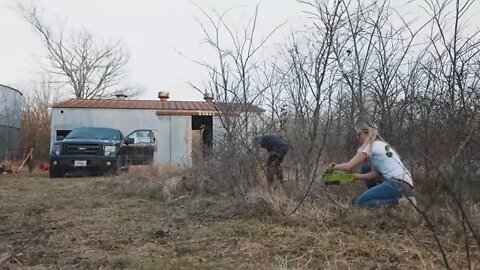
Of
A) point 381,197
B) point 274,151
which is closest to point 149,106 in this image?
point 274,151

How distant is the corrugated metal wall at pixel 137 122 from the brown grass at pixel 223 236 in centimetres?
1587

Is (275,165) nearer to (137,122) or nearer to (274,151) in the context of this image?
(274,151)

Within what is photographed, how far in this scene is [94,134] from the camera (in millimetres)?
16234

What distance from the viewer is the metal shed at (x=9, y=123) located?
2192cm

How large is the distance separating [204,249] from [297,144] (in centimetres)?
324

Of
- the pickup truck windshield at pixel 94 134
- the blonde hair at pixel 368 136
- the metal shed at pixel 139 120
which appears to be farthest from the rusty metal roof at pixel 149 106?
the blonde hair at pixel 368 136

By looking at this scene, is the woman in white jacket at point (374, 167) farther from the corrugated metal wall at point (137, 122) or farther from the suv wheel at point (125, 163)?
the corrugated metal wall at point (137, 122)

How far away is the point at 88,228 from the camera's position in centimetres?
559

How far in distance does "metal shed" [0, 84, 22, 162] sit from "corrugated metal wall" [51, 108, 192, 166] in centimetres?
190

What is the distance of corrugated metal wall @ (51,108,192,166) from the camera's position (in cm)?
2323

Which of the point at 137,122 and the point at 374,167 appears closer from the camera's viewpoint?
the point at 374,167

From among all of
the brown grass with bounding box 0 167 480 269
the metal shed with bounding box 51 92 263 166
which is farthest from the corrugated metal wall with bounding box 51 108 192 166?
the brown grass with bounding box 0 167 480 269

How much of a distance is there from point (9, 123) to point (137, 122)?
5.58 m

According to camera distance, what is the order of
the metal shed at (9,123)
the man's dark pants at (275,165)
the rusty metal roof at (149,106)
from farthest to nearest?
the rusty metal roof at (149,106) → the metal shed at (9,123) → the man's dark pants at (275,165)
